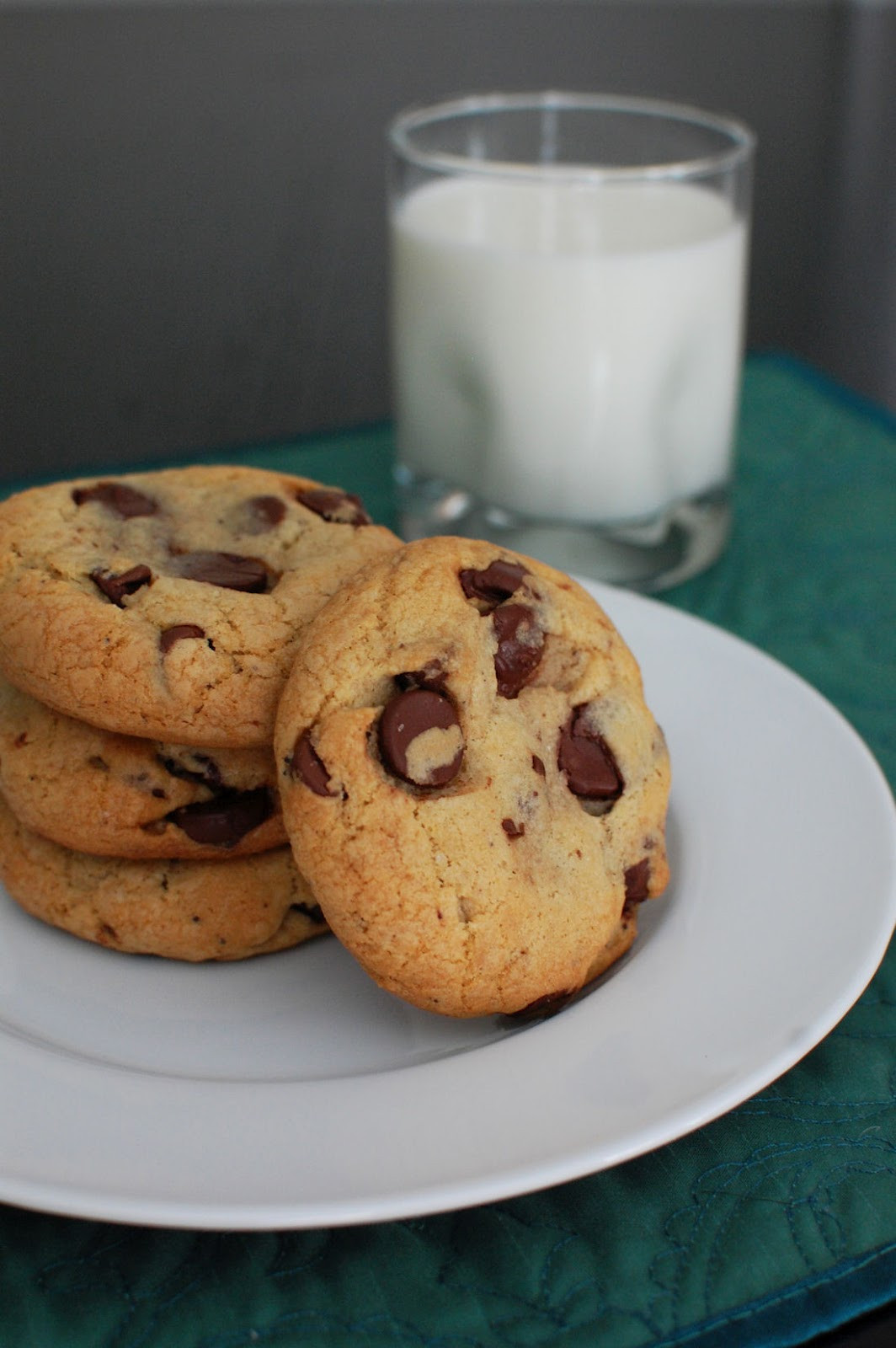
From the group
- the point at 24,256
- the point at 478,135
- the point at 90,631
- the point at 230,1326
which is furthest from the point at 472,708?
the point at 24,256

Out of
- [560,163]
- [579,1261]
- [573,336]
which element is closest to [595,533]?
[573,336]

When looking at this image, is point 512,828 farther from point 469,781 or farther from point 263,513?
point 263,513

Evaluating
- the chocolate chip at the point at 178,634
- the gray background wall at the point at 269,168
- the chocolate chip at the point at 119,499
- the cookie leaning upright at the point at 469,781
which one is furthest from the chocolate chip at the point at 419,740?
the gray background wall at the point at 269,168

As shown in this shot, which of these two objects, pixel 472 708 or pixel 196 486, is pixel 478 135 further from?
pixel 472 708

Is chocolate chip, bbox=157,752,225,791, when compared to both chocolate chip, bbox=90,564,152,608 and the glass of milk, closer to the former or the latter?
chocolate chip, bbox=90,564,152,608

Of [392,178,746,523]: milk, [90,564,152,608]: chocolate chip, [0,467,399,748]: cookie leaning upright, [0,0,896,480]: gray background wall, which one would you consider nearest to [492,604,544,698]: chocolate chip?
[0,467,399,748]: cookie leaning upright

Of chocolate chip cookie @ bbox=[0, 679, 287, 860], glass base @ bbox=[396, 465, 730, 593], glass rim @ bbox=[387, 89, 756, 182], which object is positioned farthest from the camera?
glass base @ bbox=[396, 465, 730, 593]

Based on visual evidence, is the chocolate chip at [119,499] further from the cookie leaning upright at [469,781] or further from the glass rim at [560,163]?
the glass rim at [560,163]
